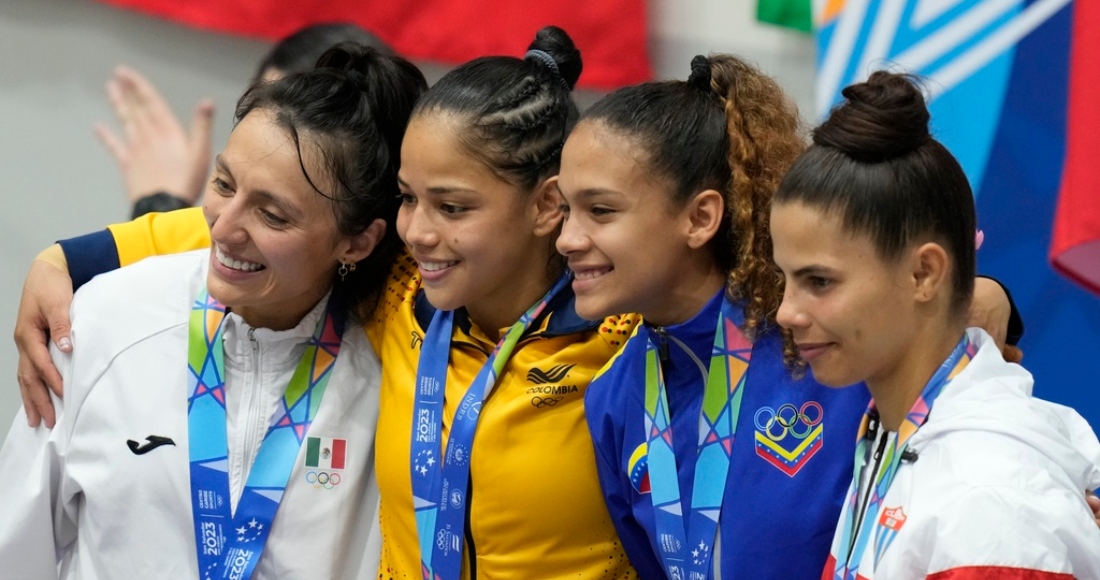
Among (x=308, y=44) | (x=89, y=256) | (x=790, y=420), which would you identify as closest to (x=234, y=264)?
(x=89, y=256)

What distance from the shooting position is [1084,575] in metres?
1.52

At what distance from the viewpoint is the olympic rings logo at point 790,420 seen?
194 centimetres

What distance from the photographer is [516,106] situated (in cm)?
217

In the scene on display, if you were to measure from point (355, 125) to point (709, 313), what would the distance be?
72cm

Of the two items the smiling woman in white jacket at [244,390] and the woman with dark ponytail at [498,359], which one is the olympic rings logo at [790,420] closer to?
the woman with dark ponytail at [498,359]

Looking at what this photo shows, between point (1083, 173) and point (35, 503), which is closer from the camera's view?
point (35, 503)

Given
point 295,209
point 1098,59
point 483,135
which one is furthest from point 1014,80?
point 295,209

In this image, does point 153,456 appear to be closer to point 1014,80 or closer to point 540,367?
point 540,367

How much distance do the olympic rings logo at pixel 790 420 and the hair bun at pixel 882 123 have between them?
1.38 ft

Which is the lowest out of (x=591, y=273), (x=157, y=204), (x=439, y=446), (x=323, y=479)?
(x=323, y=479)

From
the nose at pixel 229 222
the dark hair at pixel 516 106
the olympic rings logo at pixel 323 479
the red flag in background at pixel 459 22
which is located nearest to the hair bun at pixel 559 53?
the dark hair at pixel 516 106

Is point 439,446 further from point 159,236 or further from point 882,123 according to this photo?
point 882,123

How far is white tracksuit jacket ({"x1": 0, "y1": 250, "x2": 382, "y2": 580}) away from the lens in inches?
88.0

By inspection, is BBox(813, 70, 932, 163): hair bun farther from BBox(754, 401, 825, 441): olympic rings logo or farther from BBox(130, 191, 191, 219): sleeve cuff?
BBox(130, 191, 191, 219): sleeve cuff
